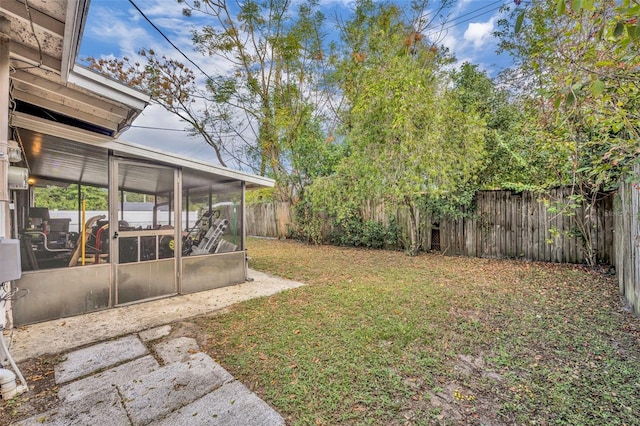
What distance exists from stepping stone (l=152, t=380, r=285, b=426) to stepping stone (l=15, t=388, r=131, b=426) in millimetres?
338

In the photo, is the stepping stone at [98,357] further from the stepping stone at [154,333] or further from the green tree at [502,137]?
the green tree at [502,137]

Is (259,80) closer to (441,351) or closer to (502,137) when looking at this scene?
(502,137)

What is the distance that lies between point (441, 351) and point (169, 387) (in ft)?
7.66

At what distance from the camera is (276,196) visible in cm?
1211

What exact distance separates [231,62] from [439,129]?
909 cm

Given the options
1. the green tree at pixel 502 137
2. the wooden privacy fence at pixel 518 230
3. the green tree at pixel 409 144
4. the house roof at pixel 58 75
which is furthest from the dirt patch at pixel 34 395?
the green tree at pixel 502 137

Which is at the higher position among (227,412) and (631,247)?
(631,247)

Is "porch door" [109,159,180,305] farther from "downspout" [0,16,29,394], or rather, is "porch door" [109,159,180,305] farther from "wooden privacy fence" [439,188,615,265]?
"wooden privacy fence" [439,188,615,265]

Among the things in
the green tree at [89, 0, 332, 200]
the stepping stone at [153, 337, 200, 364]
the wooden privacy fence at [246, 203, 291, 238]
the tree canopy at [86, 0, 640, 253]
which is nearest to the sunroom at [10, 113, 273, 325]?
the stepping stone at [153, 337, 200, 364]

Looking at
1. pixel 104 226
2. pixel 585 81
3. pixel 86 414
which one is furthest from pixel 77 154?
pixel 585 81

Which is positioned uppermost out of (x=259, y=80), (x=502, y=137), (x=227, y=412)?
(x=259, y=80)

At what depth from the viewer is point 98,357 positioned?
263 centimetres

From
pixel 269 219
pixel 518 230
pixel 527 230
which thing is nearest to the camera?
pixel 527 230

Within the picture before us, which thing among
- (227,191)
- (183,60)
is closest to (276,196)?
(183,60)
